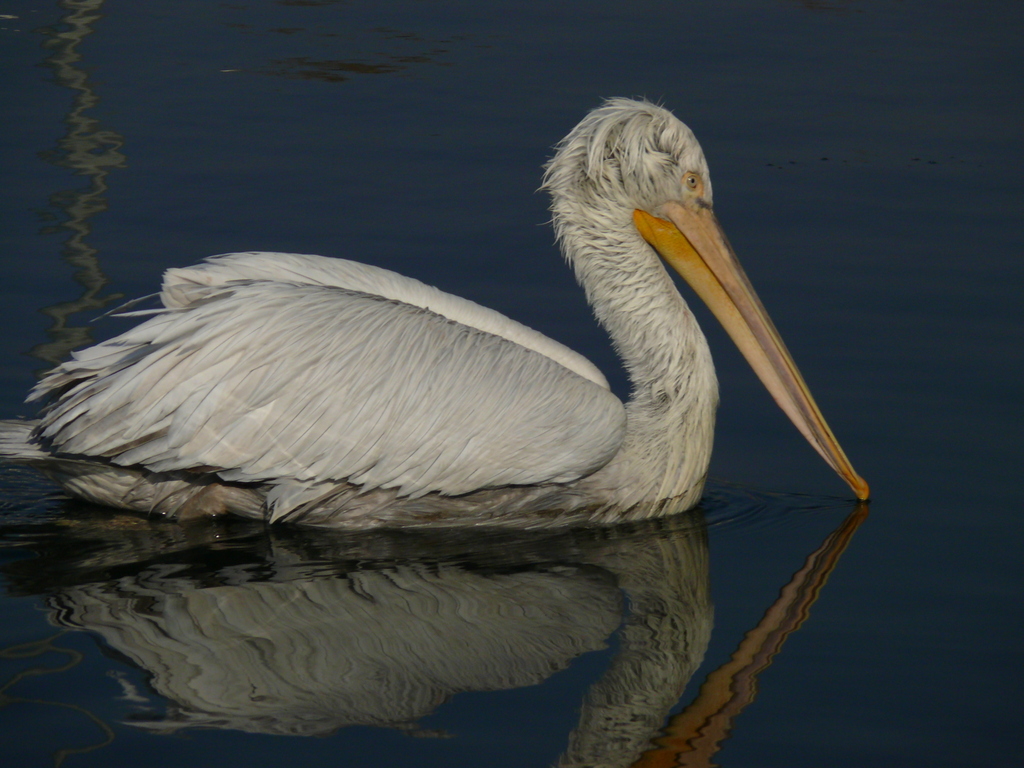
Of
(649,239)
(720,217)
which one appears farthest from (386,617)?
(720,217)

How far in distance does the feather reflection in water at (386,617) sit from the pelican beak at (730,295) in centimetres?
57

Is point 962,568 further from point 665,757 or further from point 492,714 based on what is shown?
point 492,714

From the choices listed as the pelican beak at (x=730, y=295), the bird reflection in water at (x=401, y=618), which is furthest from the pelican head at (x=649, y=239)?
the bird reflection in water at (x=401, y=618)

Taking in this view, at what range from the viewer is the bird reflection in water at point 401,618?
11.5 feet

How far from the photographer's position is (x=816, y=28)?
1009cm

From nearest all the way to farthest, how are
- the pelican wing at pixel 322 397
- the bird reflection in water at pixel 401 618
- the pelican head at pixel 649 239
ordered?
the bird reflection in water at pixel 401 618
the pelican wing at pixel 322 397
the pelican head at pixel 649 239

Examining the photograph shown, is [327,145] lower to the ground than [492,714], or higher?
higher

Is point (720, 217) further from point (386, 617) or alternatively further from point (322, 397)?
point (386, 617)

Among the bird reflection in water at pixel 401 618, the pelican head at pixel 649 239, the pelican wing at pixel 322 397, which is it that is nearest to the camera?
the bird reflection in water at pixel 401 618

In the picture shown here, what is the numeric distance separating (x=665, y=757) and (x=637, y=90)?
5784mm

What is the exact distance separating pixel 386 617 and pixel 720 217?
3686 millimetres

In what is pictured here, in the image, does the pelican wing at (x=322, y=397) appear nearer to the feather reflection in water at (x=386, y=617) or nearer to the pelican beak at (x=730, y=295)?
the feather reflection in water at (x=386, y=617)

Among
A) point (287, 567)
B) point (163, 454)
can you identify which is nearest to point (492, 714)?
point (287, 567)

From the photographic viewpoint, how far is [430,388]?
4480mm
